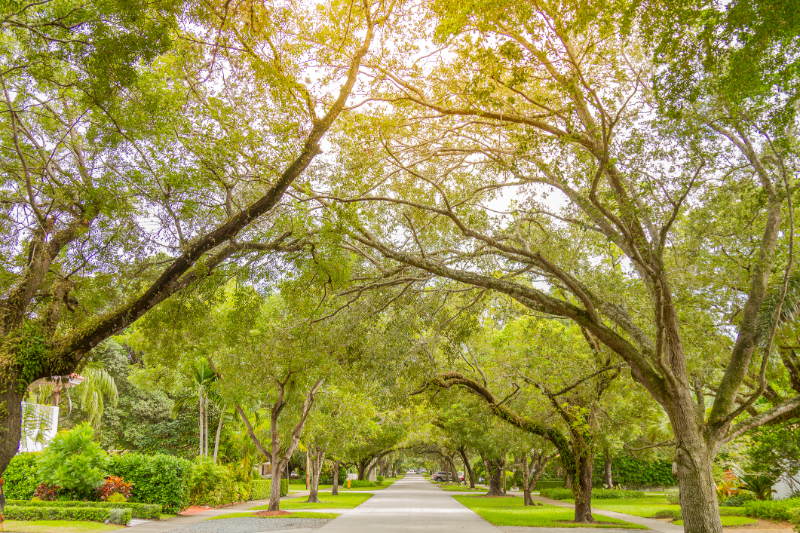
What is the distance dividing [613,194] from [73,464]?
654 inches

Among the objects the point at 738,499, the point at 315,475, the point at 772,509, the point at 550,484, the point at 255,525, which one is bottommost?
the point at 550,484

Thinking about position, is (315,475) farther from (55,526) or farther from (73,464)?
Answer: (55,526)

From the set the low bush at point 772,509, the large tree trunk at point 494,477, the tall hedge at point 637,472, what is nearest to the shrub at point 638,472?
the tall hedge at point 637,472

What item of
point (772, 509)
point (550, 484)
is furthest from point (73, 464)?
point (550, 484)

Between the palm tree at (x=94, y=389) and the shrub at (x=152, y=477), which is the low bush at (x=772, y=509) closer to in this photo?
the shrub at (x=152, y=477)

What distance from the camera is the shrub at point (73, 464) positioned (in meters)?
14.8

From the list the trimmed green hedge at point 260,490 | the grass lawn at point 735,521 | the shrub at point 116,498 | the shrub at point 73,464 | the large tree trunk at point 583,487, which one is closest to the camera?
the grass lawn at point 735,521

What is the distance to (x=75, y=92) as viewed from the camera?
9.64 m

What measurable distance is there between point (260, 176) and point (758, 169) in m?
8.68

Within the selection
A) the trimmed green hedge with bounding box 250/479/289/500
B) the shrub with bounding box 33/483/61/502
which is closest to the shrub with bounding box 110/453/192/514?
the shrub with bounding box 33/483/61/502

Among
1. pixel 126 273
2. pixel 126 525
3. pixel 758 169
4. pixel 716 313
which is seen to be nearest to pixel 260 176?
pixel 126 273

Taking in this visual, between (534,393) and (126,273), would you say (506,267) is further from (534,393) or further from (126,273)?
(126,273)

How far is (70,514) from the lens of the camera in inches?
530

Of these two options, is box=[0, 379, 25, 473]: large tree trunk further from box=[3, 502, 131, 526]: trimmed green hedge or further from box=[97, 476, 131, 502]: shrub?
box=[97, 476, 131, 502]: shrub
